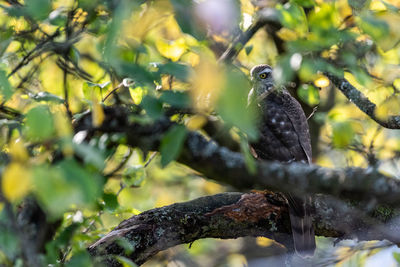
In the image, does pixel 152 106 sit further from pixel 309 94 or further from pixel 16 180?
pixel 309 94

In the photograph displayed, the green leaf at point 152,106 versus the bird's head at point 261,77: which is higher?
the green leaf at point 152,106

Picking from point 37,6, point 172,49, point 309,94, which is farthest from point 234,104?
point 309,94

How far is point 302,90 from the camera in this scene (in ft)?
9.74

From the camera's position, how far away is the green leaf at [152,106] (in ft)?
4.23

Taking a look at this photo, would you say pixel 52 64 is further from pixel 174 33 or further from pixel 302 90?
pixel 302 90

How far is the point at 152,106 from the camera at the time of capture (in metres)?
1.30

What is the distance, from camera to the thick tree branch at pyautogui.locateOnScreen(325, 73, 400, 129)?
10.2ft

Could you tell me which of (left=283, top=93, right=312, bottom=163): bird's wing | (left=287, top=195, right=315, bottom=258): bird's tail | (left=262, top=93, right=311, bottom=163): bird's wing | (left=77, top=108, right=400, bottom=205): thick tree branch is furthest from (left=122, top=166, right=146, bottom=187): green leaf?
(left=283, top=93, right=312, bottom=163): bird's wing

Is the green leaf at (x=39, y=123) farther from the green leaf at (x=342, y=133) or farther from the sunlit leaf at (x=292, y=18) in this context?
the sunlit leaf at (x=292, y=18)

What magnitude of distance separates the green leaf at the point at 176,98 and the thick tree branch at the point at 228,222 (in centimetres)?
176

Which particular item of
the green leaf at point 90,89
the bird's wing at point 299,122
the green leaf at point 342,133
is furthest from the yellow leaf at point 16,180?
the bird's wing at point 299,122

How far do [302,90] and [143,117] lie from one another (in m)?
1.69

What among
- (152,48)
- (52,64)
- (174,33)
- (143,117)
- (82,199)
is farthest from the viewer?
(174,33)

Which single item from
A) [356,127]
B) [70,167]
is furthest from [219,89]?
[356,127]
